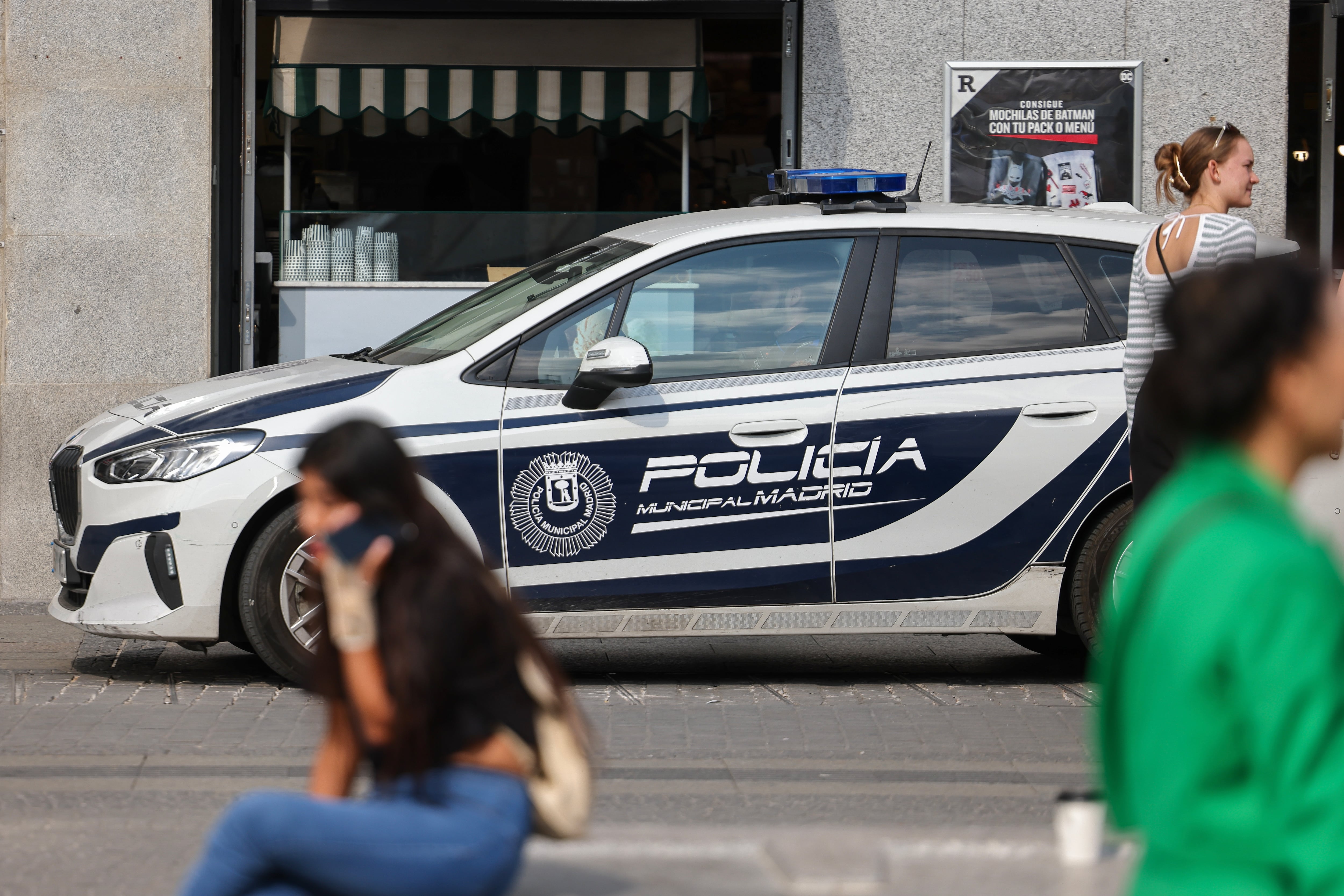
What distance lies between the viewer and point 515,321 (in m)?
6.34

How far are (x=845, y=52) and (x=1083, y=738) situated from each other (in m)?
5.65

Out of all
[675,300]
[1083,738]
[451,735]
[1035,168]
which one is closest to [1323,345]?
[451,735]

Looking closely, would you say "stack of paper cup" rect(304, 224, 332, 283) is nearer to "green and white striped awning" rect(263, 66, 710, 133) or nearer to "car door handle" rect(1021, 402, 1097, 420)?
"green and white striped awning" rect(263, 66, 710, 133)

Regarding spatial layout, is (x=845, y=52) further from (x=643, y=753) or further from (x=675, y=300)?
(x=643, y=753)

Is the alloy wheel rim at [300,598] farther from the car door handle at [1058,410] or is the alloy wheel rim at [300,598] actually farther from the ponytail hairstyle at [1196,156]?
the ponytail hairstyle at [1196,156]

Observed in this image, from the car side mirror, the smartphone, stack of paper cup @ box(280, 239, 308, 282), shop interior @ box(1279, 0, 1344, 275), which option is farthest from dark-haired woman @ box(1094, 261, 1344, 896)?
shop interior @ box(1279, 0, 1344, 275)

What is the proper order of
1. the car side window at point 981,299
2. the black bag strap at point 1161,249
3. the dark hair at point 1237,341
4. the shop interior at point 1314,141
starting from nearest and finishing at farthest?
1. the dark hair at point 1237,341
2. the black bag strap at point 1161,249
3. the car side window at point 981,299
4. the shop interior at point 1314,141

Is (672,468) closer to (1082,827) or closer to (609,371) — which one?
(609,371)

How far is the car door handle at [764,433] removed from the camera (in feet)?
20.4

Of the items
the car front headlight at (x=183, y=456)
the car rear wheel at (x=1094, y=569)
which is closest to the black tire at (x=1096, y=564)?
the car rear wheel at (x=1094, y=569)

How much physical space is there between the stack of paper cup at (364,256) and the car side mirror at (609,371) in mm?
4603

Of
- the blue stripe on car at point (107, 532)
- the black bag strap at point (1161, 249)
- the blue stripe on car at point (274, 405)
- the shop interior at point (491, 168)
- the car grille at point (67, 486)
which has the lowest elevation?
the blue stripe on car at point (107, 532)

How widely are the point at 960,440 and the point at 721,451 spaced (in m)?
0.89

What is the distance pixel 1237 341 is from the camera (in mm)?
1759
